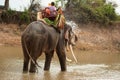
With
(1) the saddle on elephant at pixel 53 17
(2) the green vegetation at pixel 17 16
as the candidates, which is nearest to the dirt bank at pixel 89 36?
(2) the green vegetation at pixel 17 16

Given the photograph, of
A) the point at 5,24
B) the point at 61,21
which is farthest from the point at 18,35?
the point at 61,21

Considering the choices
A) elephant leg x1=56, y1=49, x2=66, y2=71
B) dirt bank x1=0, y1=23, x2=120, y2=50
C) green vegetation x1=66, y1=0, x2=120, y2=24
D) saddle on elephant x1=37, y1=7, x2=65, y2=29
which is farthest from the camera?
green vegetation x1=66, y1=0, x2=120, y2=24

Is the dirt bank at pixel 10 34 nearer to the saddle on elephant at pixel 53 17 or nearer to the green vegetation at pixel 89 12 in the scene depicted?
the green vegetation at pixel 89 12

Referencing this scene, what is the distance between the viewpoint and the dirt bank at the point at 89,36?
24737 mm

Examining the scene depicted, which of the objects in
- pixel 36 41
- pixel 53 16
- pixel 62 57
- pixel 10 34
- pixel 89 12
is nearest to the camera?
pixel 36 41

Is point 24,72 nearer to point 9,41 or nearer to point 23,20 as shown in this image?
point 9,41

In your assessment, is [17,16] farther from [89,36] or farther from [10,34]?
Result: [89,36]

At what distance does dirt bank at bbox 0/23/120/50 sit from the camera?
81.2 feet

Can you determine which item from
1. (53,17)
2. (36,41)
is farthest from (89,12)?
(36,41)

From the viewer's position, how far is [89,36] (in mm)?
28609

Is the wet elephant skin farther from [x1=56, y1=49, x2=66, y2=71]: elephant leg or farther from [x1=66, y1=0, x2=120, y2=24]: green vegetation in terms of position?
[x1=66, y1=0, x2=120, y2=24]: green vegetation

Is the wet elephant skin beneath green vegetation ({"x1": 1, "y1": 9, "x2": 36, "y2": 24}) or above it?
above

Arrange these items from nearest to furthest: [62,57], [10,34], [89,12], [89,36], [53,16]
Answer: [53,16], [62,57], [10,34], [89,36], [89,12]

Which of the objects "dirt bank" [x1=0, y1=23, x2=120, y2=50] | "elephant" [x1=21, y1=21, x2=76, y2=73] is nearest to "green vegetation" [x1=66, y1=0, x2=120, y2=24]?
"dirt bank" [x1=0, y1=23, x2=120, y2=50]
